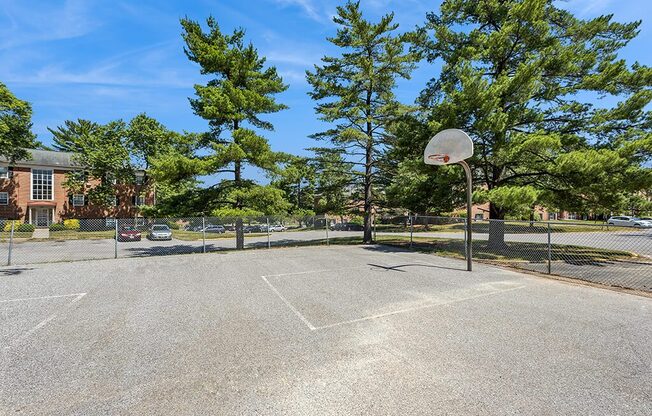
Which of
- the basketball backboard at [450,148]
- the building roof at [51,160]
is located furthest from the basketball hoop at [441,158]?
the building roof at [51,160]

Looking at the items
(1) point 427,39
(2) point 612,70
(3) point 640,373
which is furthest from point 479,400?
(1) point 427,39

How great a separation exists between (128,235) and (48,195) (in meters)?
26.8

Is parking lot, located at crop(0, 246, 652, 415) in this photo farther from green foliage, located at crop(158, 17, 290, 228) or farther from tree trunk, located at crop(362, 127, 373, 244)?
tree trunk, located at crop(362, 127, 373, 244)

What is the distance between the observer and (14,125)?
28688 mm

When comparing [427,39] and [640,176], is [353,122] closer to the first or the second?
[427,39]

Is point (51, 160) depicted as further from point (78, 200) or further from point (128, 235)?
point (128, 235)

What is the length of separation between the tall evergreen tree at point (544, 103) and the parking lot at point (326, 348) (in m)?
6.46

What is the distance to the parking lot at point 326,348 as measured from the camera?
297 cm

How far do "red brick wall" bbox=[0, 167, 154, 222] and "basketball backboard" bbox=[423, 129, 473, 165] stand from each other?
3994cm

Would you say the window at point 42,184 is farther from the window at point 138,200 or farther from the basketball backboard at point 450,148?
the basketball backboard at point 450,148

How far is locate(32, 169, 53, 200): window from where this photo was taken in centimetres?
3803

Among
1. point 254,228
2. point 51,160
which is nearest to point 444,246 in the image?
point 254,228

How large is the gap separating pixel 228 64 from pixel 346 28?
7.18 metres

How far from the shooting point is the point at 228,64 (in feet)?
50.4
